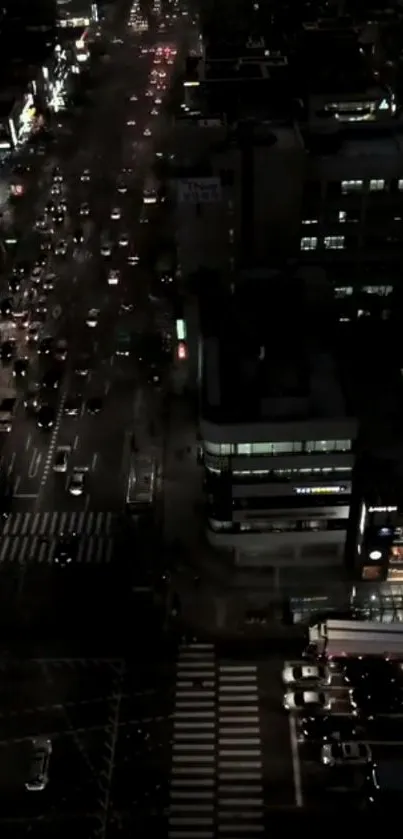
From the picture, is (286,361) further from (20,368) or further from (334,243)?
(20,368)

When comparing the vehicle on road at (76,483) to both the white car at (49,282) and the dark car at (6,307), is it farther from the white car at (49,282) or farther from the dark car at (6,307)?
the white car at (49,282)

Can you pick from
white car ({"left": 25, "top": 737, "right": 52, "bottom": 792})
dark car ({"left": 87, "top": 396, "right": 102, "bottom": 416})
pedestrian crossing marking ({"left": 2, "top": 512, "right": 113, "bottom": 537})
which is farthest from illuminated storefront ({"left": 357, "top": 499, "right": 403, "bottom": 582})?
dark car ({"left": 87, "top": 396, "right": 102, "bottom": 416})

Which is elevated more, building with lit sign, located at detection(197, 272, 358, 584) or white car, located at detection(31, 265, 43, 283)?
white car, located at detection(31, 265, 43, 283)

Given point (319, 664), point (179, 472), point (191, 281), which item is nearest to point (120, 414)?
point (179, 472)

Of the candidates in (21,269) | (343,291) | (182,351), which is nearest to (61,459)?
(182,351)

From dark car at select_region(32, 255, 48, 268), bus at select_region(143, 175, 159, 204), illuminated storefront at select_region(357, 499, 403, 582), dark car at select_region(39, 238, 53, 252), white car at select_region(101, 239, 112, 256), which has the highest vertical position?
bus at select_region(143, 175, 159, 204)

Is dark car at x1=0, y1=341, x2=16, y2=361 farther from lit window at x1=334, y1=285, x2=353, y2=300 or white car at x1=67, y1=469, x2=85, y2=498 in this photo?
lit window at x1=334, y1=285, x2=353, y2=300

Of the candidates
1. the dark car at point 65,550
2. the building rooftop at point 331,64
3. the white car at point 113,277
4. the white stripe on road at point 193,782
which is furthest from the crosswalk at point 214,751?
the building rooftop at point 331,64
